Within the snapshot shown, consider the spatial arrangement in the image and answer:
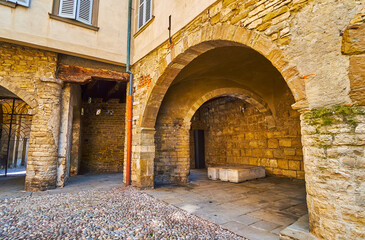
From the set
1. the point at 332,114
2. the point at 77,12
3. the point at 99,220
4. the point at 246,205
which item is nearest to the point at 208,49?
the point at 332,114

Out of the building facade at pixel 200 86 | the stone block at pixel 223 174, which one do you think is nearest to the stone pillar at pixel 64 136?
the building facade at pixel 200 86

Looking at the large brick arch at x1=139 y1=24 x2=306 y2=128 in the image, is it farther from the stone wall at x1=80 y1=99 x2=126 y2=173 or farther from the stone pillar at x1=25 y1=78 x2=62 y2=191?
the stone wall at x1=80 y1=99 x2=126 y2=173

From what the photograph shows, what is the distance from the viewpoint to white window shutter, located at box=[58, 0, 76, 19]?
5031 millimetres

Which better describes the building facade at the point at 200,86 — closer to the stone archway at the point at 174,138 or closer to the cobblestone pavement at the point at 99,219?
the stone archway at the point at 174,138

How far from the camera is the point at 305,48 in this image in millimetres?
2074

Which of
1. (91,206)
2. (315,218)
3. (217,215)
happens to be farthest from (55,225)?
(315,218)

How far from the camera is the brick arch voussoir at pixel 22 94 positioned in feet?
15.9

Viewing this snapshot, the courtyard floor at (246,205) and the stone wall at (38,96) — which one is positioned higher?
the stone wall at (38,96)

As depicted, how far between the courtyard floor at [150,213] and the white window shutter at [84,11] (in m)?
4.33

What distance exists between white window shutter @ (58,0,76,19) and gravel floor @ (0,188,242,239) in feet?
14.1

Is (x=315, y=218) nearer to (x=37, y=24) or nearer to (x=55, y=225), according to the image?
(x=55, y=225)

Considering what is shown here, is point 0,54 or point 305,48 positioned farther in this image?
point 0,54

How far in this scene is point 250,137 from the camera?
25.1 feet

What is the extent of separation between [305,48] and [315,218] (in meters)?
1.67
